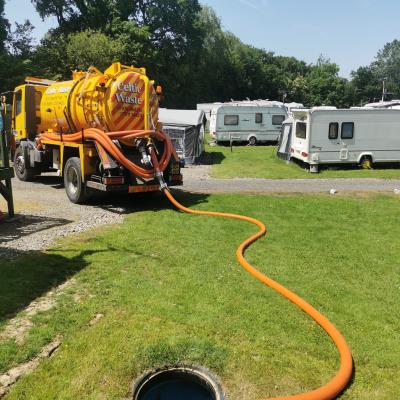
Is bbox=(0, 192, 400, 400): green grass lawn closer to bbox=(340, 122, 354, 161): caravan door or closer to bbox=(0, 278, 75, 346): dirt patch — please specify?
bbox=(0, 278, 75, 346): dirt patch

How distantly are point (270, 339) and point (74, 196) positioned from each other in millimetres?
8039

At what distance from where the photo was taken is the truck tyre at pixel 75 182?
11111mm

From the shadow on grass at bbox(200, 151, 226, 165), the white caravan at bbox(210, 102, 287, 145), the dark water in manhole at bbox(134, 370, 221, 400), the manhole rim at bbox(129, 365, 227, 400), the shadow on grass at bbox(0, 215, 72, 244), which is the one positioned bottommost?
the dark water in manhole at bbox(134, 370, 221, 400)

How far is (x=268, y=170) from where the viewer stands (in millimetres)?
18938

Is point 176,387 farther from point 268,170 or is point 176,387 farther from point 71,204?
point 268,170

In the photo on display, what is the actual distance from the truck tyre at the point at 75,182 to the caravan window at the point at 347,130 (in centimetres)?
1164

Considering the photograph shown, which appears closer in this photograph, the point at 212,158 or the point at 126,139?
the point at 126,139

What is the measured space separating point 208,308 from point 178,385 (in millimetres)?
1372

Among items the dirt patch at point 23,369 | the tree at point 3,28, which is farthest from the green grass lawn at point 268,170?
the tree at point 3,28

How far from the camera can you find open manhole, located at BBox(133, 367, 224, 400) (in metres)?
3.97

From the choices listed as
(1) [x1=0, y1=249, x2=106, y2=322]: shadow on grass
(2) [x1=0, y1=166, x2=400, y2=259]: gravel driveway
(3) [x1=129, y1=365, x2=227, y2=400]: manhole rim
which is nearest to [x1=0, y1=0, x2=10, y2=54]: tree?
(2) [x1=0, y1=166, x2=400, y2=259]: gravel driveway

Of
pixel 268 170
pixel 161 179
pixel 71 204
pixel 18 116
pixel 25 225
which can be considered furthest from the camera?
pixel 268 170

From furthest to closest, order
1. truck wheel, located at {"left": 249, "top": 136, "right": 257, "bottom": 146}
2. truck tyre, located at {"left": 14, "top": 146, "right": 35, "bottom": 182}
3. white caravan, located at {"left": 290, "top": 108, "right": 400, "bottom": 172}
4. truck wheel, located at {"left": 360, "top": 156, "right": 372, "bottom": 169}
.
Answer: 1. truck wheel, located at {"left": 249, "top": 136, "right": 257, "bottom": 146}
2. truck wheel, located at {"left": 360, "top": 156, "right": 372, "bottom": 169}
3. white caravan, located at {"left": 290, "top": 108, "right": 400, "bottom": 172}
4. truck tyre, located at {"left": 14, "top": 146, "right": 35, "bottom": 182}

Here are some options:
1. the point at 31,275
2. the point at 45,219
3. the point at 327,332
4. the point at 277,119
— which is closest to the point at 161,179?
the point at 45,219
